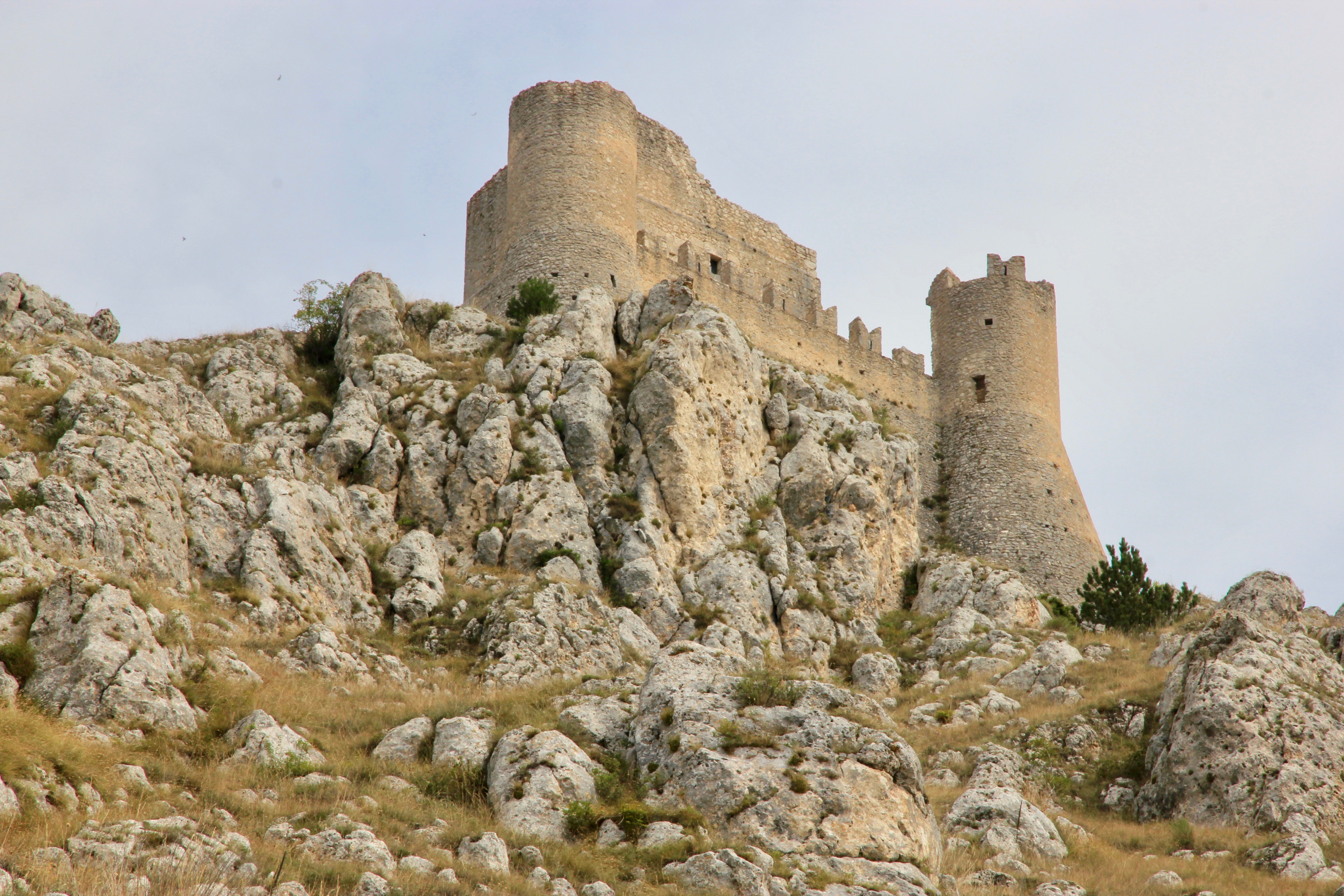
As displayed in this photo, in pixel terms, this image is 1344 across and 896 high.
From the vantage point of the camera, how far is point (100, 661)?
1464 cm

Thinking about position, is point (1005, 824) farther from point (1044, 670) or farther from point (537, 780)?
point (1044, 670)

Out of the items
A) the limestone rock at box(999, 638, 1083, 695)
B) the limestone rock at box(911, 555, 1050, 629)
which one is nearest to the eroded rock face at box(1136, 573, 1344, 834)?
the limestone rock at box(999, 638, 1083, 695)

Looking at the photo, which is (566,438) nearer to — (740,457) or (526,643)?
(740,457)

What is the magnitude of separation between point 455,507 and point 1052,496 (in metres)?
22.9

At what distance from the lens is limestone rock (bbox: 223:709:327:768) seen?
575 inches

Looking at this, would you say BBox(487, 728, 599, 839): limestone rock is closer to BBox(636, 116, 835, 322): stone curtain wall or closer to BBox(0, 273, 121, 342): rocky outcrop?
BBox(0, 273, 121, 342): rocky outcrop

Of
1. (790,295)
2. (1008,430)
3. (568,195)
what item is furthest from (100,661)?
(1008,430)

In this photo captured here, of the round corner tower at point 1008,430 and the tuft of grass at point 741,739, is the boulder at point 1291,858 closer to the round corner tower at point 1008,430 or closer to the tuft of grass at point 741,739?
the tuft of grass at point 741,739

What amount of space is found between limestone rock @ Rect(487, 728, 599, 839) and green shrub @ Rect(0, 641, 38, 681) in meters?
5.70

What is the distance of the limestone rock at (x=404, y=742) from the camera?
52.2 ft

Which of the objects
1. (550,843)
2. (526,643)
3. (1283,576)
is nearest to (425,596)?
(526,643)

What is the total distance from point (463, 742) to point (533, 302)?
18.5m

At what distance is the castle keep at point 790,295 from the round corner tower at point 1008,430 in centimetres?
5

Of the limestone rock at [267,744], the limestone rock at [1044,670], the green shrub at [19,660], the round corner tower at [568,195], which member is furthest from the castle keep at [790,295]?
the green shrub at [19,660]
